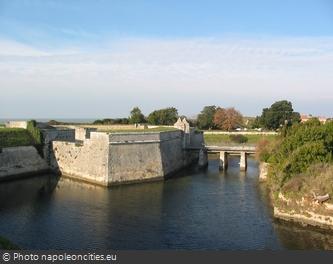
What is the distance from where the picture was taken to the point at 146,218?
26031mm

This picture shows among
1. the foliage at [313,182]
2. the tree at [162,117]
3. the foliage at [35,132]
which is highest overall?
the tree at [162,117]

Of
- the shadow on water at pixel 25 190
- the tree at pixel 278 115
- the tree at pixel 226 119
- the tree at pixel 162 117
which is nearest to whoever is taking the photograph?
the shadow on water at pixel 25 190

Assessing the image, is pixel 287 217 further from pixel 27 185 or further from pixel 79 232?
pixel 27 185

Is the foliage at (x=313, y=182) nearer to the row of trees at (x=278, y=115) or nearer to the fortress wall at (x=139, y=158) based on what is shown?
the fortress wall at (x=139, y=158)

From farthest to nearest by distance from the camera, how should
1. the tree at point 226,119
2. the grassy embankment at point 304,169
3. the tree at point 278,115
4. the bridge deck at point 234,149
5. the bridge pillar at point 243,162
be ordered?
the tree at point 226,119 → the tree at point 278,115 → the bridge deck at point 234,149 → the bridge pillar at point 243,162 → the grassy embankment at point 304,169

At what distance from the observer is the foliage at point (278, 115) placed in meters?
73.5

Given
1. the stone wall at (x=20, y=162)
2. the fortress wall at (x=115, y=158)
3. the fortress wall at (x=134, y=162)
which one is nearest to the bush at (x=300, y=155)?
the fortress wall at (x=134, y=162)

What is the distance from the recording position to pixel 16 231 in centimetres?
2353

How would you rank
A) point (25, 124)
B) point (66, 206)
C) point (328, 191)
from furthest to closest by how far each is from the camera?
Result: point (25, 124), point (66, 206), point (328, 191)

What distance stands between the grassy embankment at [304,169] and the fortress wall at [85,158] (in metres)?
13.2

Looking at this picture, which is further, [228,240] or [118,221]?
[118,221]

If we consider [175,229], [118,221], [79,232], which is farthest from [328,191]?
[79,232]

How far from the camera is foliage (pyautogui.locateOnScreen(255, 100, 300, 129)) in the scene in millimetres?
73500

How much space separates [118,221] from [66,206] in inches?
197
